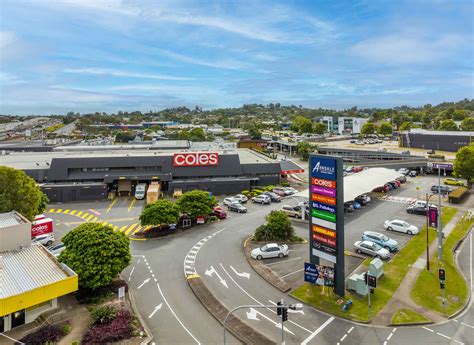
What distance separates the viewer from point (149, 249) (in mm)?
35938

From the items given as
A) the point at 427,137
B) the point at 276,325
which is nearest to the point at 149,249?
the point at 276,325

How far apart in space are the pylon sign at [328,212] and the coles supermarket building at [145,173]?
34787 millimetres

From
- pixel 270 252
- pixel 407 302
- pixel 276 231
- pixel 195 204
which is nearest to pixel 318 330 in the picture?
pixel 407 302

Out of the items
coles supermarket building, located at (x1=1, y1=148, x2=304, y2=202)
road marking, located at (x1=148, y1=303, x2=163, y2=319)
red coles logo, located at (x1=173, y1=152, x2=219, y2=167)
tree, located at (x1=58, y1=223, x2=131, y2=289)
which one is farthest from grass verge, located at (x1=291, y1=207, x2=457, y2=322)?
red coles logo, located at (x1=173, y1=152, x2=219, y2=167)

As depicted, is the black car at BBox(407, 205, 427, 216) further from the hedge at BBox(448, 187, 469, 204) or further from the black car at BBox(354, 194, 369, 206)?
the hedge at BBox(448, 187, 469, 204)

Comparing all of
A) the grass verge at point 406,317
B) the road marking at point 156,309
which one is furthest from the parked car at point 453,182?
the road marking at point 156,309

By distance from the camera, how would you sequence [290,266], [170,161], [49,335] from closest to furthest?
[49,335], [290,266], [170,161]

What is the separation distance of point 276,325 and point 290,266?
31.2ft

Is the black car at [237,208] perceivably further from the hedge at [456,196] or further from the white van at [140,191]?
the hedge at [456,196]

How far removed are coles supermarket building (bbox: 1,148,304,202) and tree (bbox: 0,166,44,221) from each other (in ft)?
63.9

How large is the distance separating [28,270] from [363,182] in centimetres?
4837

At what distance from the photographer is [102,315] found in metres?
22.2

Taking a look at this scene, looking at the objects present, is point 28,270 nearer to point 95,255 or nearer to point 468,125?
point 95,255

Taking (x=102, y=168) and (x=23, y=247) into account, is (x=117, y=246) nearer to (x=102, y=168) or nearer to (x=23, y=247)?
(x=23, y=247)
